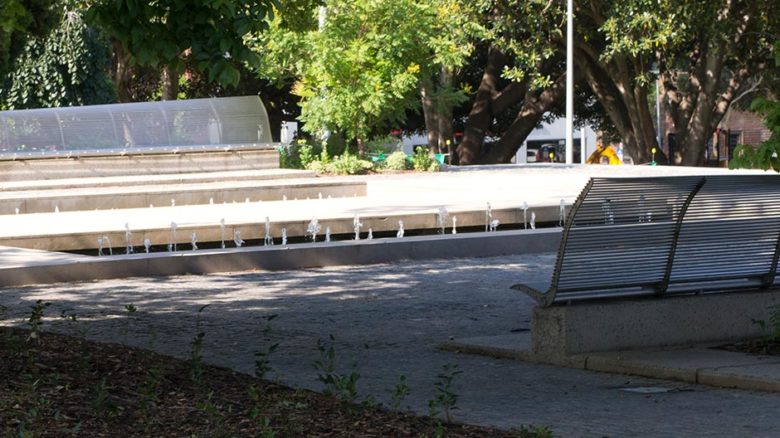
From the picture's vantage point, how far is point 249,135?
3291 centimetres

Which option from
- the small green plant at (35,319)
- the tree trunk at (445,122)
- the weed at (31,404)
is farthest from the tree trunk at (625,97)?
the weed at (31,404)

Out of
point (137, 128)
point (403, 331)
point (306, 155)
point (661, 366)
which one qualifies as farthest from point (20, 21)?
point (306, 155)

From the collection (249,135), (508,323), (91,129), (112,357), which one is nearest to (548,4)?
(249,135)

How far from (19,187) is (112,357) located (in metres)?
20.1

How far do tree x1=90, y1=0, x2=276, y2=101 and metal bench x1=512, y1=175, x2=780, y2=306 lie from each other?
2.35 metres

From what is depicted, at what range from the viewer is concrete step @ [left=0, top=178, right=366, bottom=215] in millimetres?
23234

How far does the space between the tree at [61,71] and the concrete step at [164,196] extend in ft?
60.2

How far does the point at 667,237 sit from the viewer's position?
8.84 meters

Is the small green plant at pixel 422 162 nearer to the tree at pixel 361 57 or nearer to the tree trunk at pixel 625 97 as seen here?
the tree at pixel 361 57

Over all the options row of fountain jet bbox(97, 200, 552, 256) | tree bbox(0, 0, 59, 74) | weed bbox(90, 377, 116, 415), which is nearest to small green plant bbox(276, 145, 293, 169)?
row of fountain jet bbox(97, 200, 552, 256)

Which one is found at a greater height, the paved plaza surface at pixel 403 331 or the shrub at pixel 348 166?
the shrub at pixel 348 166

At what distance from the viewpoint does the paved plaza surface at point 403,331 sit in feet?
23.1

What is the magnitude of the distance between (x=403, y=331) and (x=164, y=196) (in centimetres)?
1417

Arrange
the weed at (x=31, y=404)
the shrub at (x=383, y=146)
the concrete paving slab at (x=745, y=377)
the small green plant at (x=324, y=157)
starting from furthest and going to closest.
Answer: the shrub at (x=383, y=146), the small green plant at (x=324, y=157), the concrete paving slab at (x=745, y=377), the weed at (x=31, y=404)
